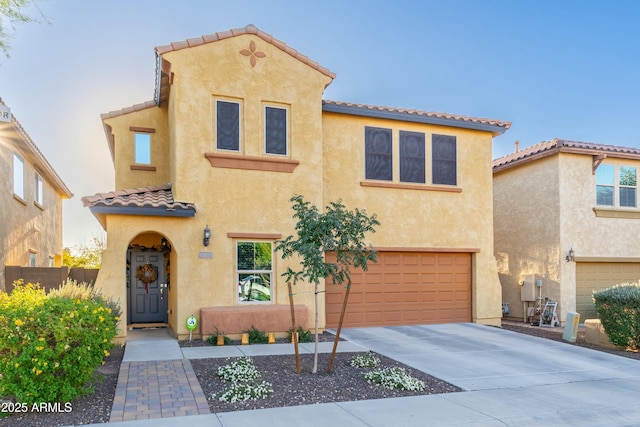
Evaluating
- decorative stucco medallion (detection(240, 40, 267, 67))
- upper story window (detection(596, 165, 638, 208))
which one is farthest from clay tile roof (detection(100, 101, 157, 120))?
upper story window (detection(596, 165, 638, 208))

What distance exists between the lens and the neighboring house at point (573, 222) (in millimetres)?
16156

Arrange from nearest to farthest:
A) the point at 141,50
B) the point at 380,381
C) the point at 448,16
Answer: the point at 380,381 < the point at 141,50 < the point at 448,16

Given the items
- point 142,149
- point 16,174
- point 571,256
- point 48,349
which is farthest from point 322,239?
point 16,174

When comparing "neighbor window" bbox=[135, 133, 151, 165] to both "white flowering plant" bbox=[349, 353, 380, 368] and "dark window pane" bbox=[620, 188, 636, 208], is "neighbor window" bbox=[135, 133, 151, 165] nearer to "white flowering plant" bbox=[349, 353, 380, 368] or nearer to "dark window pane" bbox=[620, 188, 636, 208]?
"white flowering plant" bbox=[349, 353, 380, 368]

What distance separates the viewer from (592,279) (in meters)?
16.7

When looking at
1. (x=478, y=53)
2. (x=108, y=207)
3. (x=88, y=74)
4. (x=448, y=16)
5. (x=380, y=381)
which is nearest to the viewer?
(x=380, y=381)

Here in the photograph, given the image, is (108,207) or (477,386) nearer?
(477,386)

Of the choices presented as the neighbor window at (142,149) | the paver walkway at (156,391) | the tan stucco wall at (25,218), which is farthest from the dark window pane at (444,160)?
the tan stucco wall at (25,218)

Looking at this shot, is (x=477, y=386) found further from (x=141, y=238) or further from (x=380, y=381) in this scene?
(x=141, y=238)

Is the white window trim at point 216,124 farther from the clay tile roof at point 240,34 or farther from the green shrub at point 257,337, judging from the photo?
the green shrub at point 257,337

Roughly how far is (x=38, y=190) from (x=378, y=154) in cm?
1292

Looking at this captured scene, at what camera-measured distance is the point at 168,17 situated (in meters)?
15.0

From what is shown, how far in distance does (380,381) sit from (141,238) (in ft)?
29.8

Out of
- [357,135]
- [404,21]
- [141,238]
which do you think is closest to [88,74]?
[141,238]
